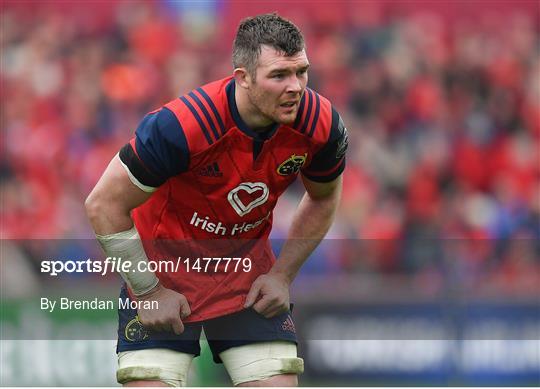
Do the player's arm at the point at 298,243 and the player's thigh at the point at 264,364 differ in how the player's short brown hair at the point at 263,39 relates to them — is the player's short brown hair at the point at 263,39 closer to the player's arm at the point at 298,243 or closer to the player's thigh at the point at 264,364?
the player's arm at the point at 298,243

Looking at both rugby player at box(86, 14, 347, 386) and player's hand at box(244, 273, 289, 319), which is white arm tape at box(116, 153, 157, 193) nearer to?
rugby player at box(86, 14, 347, 386)

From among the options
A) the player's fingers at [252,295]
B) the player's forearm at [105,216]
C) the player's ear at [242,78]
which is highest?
the player's ear at [242,78]

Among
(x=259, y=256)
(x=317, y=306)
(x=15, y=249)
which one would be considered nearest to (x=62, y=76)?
(x=15, y=249)

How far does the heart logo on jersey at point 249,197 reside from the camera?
530cm

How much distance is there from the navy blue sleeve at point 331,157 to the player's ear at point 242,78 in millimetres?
430

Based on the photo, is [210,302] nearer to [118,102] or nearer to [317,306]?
[317,306]

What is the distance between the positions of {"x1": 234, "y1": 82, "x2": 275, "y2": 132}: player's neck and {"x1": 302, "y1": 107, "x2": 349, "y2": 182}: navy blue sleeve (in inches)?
11.7

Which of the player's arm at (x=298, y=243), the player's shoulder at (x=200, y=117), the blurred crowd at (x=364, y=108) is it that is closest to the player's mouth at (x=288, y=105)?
the player's shoulder at (x=200, y=117)

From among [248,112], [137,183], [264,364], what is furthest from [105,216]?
[264,364]

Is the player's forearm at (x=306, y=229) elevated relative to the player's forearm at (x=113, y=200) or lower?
elevated

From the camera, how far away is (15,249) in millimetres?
9836

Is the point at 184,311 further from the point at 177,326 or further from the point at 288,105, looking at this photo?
the point at 288,105

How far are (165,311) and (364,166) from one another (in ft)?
20.1

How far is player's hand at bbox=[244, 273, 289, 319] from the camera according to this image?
548cm
